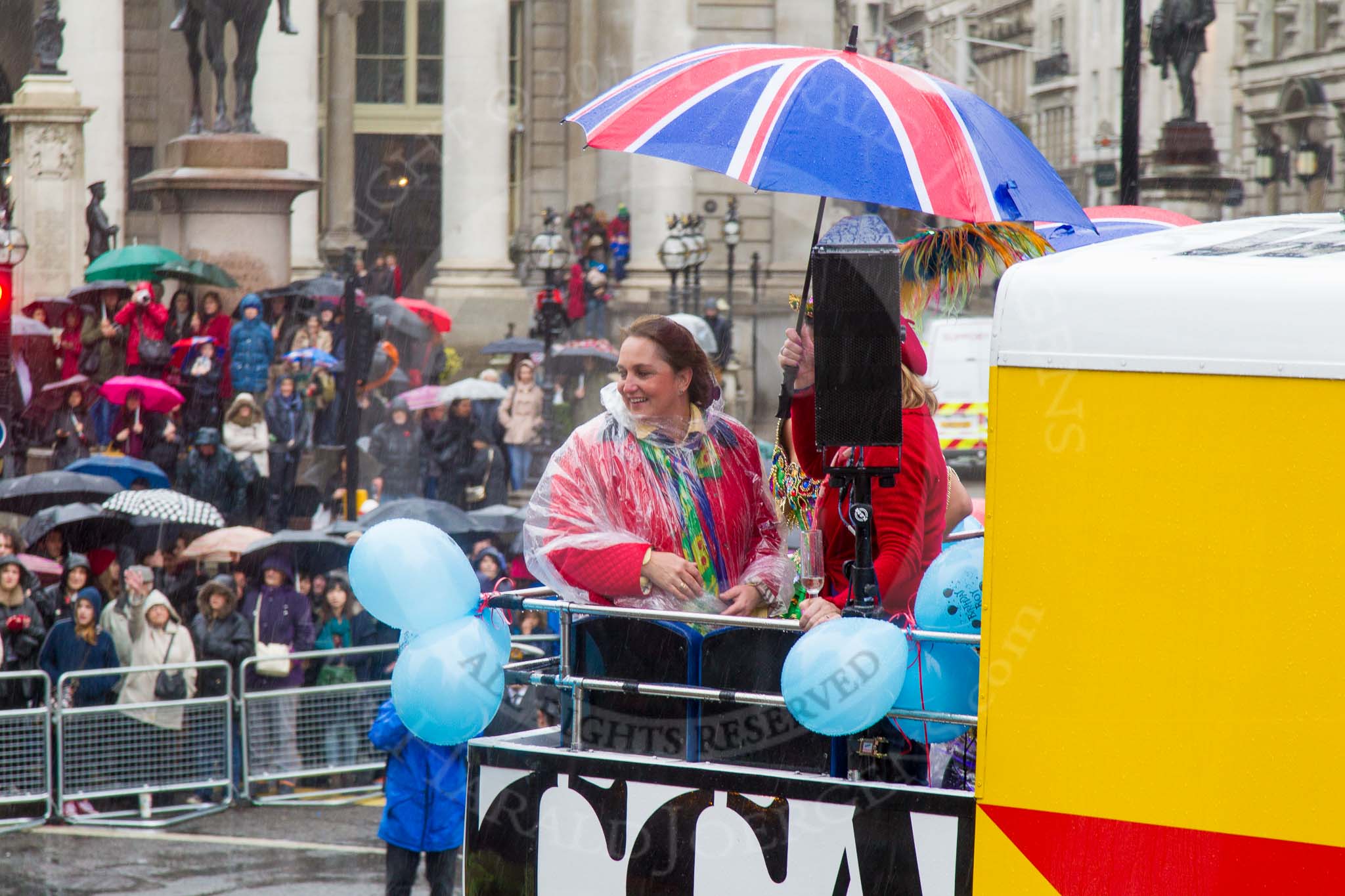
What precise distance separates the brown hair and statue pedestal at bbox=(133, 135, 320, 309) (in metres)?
18.3

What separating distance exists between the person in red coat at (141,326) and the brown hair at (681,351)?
636 inches

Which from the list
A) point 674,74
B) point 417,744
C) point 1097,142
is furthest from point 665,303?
point 674,74

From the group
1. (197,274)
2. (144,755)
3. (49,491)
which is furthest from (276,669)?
(197,274)

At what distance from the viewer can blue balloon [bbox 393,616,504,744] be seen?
13.5 feet

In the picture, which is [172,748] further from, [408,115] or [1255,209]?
[408,115]

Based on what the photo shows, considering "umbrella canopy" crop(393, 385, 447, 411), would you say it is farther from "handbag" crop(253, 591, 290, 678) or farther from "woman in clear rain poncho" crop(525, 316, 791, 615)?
"woman in clear rain poncho" crop(525, 316, 791, 615)

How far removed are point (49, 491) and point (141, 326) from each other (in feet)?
22.1

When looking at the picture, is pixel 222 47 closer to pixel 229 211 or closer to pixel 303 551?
pixel 229 211

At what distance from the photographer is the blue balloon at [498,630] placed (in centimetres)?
428

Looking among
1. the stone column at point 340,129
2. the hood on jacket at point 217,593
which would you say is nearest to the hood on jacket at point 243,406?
the hood on jacket at point 217,593

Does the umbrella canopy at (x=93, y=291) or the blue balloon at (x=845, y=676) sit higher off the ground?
the umbrella canopy at (x=93, y=291)

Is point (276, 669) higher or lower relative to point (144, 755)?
higher

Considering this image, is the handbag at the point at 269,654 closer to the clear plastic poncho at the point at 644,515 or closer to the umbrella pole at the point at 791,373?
the clear plastic poncho at the point at 644,515

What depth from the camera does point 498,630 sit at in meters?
4.32
